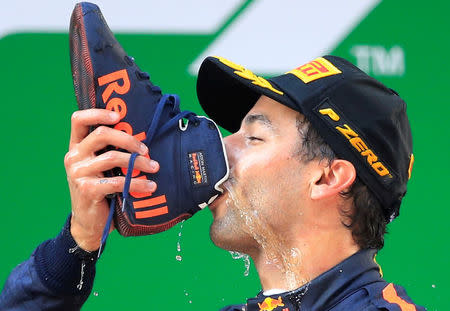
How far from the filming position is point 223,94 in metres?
2.02

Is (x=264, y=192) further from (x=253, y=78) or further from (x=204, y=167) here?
(x=253, y=78)

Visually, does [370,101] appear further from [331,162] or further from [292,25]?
[292,25]

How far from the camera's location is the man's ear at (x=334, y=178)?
176 cm

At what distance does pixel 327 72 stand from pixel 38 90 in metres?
1.05

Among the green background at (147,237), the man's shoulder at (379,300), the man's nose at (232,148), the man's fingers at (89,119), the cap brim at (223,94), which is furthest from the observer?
the green background at (147,237)

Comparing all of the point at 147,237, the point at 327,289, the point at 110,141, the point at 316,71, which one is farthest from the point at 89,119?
the point at 147,237

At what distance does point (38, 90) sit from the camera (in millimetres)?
2508

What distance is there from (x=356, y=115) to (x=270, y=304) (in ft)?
1.42

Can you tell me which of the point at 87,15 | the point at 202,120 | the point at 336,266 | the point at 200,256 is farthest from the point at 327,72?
the point at 200,256

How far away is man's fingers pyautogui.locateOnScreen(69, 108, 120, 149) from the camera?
1.71 metres

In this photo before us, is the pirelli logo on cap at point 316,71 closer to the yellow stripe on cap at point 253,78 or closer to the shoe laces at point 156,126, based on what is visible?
the yellow stripe on cap at point 253,78

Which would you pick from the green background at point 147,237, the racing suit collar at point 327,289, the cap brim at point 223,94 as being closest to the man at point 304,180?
the racing suit collar at point 327,289

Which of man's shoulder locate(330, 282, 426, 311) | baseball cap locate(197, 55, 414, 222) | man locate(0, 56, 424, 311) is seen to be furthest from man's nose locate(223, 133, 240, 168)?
man's shoulder locate(330, 282, 426, 311)

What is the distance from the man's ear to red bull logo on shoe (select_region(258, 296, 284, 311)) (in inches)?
9.0
